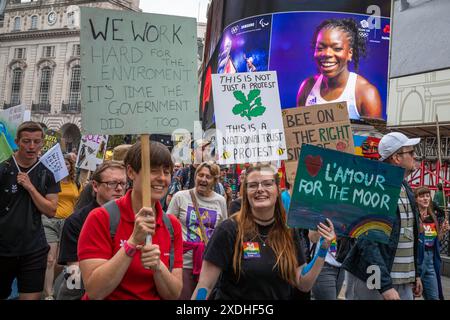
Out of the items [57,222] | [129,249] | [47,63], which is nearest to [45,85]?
[47,63]

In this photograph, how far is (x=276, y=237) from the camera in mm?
3055

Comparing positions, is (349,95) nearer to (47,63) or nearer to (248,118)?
(248,118)

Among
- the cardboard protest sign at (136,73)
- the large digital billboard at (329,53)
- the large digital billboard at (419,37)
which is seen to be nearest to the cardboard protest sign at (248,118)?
the cardboard protest sign at (136,73)

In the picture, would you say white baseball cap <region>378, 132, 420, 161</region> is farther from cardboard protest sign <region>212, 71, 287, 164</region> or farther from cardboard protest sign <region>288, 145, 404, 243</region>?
cardboard protest sign <region>212, 71, 287, 164</region>

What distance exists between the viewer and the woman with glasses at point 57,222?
6.09m

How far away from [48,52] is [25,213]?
204 feet

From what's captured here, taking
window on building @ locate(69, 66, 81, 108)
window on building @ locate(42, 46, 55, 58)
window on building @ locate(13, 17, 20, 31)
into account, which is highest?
window on building @ locate(13, 17, 20, 31)

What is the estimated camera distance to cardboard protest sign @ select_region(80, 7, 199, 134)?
106 inches

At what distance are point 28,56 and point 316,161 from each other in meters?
66.5

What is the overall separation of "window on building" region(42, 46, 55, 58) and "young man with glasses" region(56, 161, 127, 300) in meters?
62.0

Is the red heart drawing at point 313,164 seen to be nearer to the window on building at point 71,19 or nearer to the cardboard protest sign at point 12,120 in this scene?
the cardboard protest sign at point 12,120

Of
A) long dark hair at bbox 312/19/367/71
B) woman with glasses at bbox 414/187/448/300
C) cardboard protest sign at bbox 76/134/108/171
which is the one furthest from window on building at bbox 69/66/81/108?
woman with glasses at bbox 414/187/448/300
